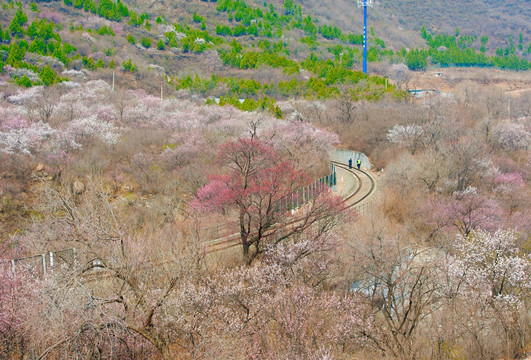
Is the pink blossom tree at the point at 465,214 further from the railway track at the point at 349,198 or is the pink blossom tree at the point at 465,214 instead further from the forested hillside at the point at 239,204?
the railway track at the point at 349,198

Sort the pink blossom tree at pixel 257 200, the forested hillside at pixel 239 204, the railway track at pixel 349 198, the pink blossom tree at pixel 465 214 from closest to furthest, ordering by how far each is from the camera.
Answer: the forested hillside at pixel 239 204 < the pink blossom tree at pixel 257 200 < the railway track at pixel 349 198 < the pink blossom tree at pixel 465 214

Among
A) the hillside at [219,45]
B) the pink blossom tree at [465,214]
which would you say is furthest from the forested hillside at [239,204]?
the hillside at [219,45]

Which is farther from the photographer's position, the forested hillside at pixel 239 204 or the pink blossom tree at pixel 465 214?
the pink blossom tree at pixel 465 214

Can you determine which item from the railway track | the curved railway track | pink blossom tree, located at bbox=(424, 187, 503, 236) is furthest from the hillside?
pink blossom tree, located at bbox=(424, 187, 503, 236)

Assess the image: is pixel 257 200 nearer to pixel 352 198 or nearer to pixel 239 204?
pixel 239 204

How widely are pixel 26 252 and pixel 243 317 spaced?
10.4 m

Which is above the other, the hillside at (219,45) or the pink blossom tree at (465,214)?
the hillside at (219,45)

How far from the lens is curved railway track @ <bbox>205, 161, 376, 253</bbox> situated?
814 inches

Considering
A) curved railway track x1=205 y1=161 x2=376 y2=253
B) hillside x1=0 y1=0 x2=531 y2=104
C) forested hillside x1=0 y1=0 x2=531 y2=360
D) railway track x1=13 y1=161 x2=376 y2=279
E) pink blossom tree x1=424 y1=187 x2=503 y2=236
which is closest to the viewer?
forested hillside x1=0 y1=0 x2=531 y2=360

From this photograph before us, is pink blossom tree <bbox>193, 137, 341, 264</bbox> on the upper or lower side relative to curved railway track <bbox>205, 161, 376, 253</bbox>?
upper

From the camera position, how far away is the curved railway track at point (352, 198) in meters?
20.7

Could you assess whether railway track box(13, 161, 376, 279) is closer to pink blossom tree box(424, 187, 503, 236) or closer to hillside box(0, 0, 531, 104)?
pink blossom tree box(424, 187, 503, 236)

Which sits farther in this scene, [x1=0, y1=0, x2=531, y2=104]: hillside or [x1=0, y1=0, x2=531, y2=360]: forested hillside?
[x1=0, y1=0, x2=531, y2=104]: hillside

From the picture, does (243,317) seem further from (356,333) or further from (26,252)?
(26,252)
